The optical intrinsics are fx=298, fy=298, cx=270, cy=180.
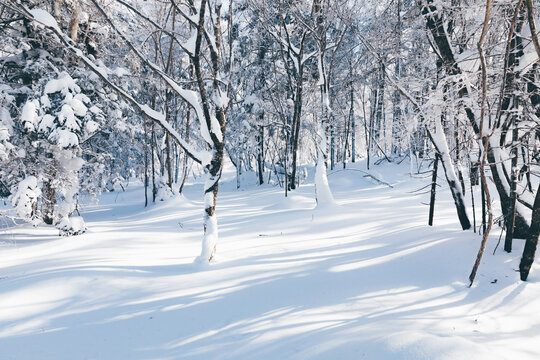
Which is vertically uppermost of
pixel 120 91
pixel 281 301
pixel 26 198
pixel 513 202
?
pixel 120 91

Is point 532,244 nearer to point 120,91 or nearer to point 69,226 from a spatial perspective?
point 120,91

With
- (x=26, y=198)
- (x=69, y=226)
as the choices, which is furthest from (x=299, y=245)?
(x=26, y=198)

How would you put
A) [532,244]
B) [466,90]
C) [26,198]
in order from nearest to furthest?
[532,244]
[466,90]
[26,198]

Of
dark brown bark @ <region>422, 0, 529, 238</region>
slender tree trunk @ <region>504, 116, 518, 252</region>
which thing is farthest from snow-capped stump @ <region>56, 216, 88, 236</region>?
slender tree trunk @ <region>504, 116, 518, 252</region>

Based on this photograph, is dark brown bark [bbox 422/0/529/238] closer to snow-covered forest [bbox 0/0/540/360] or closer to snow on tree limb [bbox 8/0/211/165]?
snow-covered forest [bbox 0/0/540/360]

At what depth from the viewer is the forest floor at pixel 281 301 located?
3.01 m

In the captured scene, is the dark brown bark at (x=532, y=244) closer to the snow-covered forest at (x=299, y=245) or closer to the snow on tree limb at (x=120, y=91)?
the snow-covered forest at (x=299, y=245)

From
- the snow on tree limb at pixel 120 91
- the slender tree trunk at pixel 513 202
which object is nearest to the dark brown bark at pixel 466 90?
→ the slender tree trunk at pixel 513 202

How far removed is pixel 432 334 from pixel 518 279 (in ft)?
6.90

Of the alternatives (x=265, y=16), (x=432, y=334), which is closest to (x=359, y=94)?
(x=265, y=16)

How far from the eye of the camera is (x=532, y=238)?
3.93 m

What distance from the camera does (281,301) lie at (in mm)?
3969

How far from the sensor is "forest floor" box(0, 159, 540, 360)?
3.01 meters

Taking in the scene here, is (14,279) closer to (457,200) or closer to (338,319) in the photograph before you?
(338,319)
